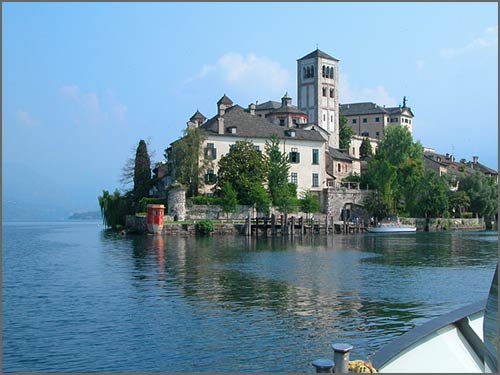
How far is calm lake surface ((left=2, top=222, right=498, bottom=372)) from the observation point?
13.6 metres

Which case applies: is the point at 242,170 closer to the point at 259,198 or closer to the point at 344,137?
the point at 259,198

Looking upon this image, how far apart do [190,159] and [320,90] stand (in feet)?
128

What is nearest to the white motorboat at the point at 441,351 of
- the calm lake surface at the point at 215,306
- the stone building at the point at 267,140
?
the calm lake surface at the point at 215,306

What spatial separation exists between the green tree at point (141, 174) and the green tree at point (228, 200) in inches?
473

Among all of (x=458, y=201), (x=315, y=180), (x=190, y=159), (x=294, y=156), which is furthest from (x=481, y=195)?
(x=190, y=159)

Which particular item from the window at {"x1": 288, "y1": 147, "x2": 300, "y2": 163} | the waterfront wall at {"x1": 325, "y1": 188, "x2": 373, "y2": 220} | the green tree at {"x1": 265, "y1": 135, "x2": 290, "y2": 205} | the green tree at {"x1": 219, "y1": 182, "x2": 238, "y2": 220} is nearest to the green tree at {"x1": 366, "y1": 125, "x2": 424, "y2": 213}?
the waterfront wall at {"x1": 325, "y1": 188, "x2": 373, "y2": 220}

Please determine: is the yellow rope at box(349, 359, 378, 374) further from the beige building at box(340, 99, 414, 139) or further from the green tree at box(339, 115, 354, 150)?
the beige building at box(340, 99, 414, 139)

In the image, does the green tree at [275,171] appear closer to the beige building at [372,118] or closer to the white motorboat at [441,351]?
the beige building at [372,118]

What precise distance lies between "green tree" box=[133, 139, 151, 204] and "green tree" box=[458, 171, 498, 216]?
43.3m

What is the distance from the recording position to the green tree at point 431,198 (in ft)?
249

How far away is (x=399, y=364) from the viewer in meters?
8.84

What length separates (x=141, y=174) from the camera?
71.2m

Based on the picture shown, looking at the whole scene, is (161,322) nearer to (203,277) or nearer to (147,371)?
(147,371)

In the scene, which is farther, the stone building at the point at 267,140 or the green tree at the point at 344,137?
the green tree at the point at 344,137
